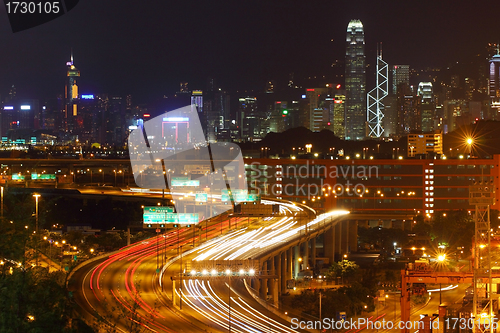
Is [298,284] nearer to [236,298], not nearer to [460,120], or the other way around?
[236,298]

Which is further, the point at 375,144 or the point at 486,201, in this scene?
the point at 375,144

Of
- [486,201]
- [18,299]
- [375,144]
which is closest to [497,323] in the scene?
[486,201]

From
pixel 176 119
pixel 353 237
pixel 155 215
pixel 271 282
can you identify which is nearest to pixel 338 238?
pixel 353 237

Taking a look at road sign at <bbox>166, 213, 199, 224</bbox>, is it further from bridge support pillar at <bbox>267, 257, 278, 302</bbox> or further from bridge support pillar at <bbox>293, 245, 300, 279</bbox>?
bridge support pillar at <bbox>293, 245, 300, 279</bbox>

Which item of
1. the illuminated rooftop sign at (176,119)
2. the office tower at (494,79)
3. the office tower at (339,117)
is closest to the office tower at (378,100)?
the office tower at (339,117)

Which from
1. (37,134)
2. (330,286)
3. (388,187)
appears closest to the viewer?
(330,286)
